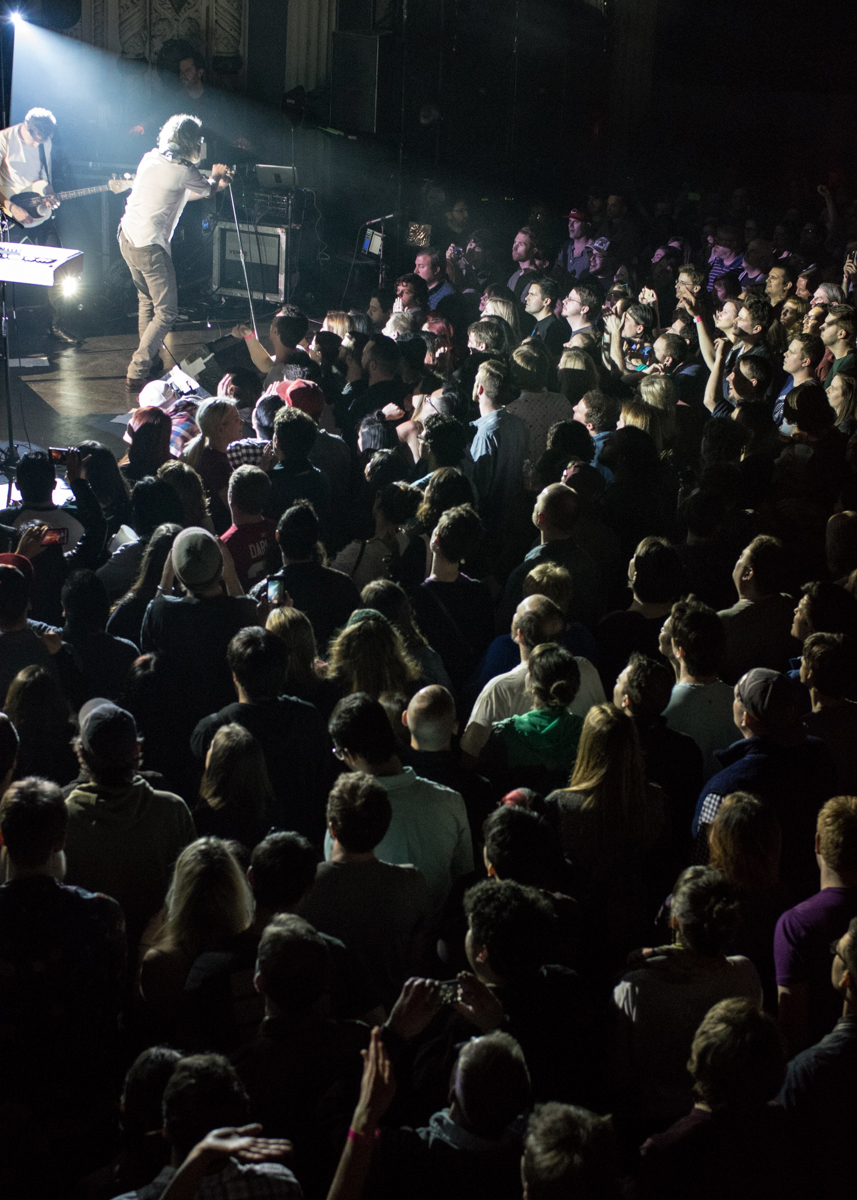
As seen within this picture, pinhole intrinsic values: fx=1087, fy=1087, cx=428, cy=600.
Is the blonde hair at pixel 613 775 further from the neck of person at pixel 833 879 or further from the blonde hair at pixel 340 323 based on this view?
the blonde hair at pixel 340 323

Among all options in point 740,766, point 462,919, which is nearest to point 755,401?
point 740,766

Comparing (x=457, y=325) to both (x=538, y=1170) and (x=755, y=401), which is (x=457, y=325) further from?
(x=538, y=1170)

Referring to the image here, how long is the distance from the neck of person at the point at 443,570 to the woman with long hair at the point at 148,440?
1.62 m

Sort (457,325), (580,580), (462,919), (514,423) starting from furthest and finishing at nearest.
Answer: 1. (457,325)
2. (514,423)
3. (580,580)
4. (462,919)

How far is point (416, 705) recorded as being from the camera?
2721mm

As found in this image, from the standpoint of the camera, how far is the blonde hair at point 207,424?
14.9ft

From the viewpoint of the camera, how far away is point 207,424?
4.56m

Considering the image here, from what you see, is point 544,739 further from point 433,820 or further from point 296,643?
point 296,643

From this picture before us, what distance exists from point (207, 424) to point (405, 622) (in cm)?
171

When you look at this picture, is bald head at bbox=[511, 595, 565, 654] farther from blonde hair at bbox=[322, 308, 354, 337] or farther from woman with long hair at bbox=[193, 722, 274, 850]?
blonde hair at bbox=[322, 308, 354, 337]

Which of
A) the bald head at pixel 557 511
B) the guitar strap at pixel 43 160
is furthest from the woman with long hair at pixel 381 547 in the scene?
the guitar strap at pixel 43 160

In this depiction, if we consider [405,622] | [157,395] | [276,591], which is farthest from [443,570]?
[157,395]

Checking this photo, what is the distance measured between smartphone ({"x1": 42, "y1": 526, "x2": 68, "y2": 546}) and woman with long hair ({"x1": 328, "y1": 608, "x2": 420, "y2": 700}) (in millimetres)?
1293

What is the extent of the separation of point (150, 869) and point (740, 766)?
1.43 m
